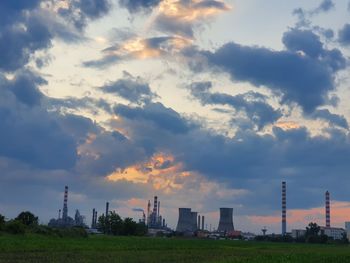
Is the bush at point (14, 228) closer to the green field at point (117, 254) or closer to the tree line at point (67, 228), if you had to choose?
the tree line at point (67, 228)

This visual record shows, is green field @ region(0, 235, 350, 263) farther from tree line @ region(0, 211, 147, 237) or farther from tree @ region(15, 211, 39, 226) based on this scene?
tree @ region(15, 211, 39, 226)

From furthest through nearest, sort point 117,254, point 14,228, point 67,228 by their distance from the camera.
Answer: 1. point 67,228
2. point 14,228
3. point 117,254

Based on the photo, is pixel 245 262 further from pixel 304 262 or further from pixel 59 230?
pixel 59 230

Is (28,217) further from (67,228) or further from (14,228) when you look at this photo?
(14,228)

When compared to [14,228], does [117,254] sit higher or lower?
lower

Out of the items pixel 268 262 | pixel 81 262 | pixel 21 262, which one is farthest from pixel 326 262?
pixel 21 262

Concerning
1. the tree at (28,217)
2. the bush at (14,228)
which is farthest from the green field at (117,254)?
the tree at (28,217)

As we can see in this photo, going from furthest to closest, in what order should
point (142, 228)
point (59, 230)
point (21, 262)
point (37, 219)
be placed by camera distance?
1. point (142, 228)
2. point (37, 219)
3. point (59, 230)
4. point (21, 262)

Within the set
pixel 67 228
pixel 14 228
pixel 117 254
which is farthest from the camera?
pixel 67 228

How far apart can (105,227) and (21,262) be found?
154 meters

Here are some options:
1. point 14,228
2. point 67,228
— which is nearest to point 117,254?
point 14,228

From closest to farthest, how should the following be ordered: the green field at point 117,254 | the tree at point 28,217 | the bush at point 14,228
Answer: the green field at point 117,254, the bush at point 14,228, the tree at point 28,217

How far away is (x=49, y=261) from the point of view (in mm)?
39156

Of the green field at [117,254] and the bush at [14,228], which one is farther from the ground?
the bush at [14,228]
